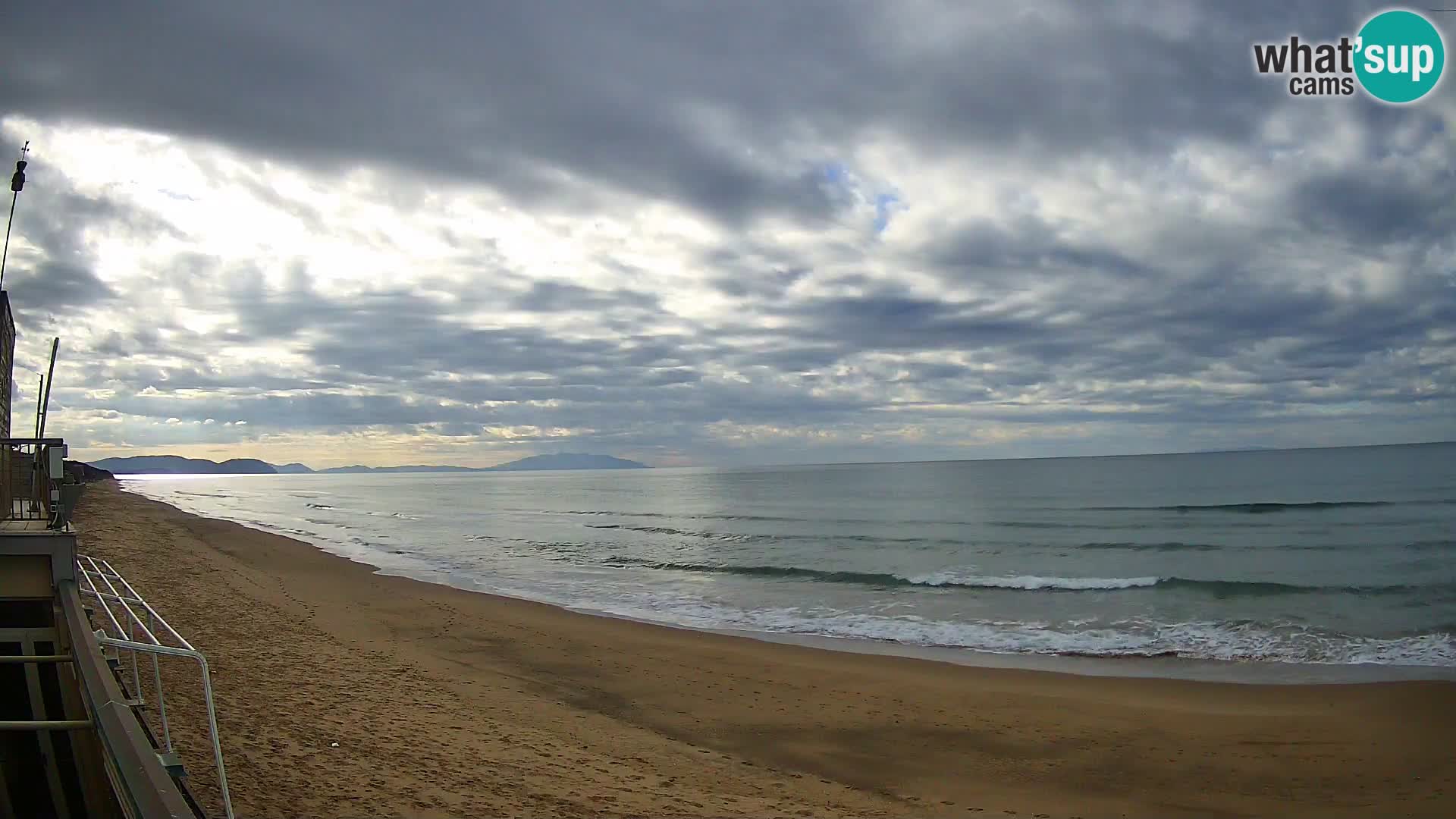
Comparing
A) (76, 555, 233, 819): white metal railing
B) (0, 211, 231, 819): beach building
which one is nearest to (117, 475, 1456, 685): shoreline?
(76, 555, 233, 819): white metal railing

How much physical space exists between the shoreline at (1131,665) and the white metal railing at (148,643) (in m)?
9.71

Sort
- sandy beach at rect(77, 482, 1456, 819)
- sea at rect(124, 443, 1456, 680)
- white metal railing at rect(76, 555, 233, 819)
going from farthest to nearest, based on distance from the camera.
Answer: sea at rect(124, 443, 1456, 680) < sandy beach at rect(77, 482, 1456, 819) < white metal railing at rect(76, 555, 233, 819)

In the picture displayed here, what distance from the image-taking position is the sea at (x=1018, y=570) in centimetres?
1591

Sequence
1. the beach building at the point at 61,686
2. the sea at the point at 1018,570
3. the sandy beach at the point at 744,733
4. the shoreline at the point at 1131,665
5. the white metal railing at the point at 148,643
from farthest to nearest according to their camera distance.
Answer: the sea at the point at 1018,570 < the shoreline at the point at 1131,665 < the sandy beach at the point at 744,733 < the beach building at the point at 61,686 < the white metal railing at the point at 148,643

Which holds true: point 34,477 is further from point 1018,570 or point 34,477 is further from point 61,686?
point 1018,570

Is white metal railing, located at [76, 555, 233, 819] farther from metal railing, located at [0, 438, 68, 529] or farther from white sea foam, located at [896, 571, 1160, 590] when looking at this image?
white sea foam, located at [896, 571, 1160, 590]

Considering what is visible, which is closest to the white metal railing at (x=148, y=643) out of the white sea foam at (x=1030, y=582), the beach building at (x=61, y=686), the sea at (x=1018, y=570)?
the beach building at (x=61, y=686)

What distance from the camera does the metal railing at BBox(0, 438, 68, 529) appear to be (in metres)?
11.1

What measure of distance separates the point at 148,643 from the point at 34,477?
303cm

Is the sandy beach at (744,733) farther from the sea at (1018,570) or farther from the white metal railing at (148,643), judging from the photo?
the sea at (1018,570)

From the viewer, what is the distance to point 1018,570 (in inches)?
1004

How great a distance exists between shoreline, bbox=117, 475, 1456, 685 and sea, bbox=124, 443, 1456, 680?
0.11 meters

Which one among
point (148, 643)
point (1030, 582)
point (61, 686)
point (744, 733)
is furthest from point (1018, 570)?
point (61, 686)

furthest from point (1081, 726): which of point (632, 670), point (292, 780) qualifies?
point (292, 780)
